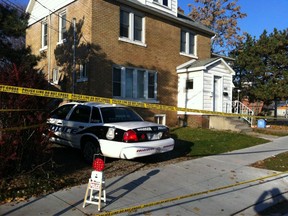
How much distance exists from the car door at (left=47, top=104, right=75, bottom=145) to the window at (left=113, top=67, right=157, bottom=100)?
5.72 meters

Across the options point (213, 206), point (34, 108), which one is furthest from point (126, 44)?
point (213, 206)

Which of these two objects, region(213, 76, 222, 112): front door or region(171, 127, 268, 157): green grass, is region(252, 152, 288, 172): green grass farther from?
region(213, 76, 222, 112): front door

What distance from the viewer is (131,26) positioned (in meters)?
15.7

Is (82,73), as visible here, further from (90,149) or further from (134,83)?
(90,149)

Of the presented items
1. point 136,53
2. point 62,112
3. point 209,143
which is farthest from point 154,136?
point 136,53

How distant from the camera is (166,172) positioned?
7.43 meters

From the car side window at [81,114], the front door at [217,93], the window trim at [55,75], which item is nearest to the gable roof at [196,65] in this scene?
the front door at [217,93]

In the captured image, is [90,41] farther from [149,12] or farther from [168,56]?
[168,56]

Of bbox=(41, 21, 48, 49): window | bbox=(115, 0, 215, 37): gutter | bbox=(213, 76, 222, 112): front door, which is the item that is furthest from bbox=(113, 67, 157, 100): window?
bbox=(41, 21, 48, 49): window

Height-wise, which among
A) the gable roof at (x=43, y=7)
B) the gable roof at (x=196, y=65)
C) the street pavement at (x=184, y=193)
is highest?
the gable roof at (x=43, y=7)

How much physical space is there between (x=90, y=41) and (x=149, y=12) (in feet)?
13.5

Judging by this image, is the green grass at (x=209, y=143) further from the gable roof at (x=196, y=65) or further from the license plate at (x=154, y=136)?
the gable roof at (x=196, y=65)

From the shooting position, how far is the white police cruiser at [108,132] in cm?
721

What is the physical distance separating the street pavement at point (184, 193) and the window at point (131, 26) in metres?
8.82
